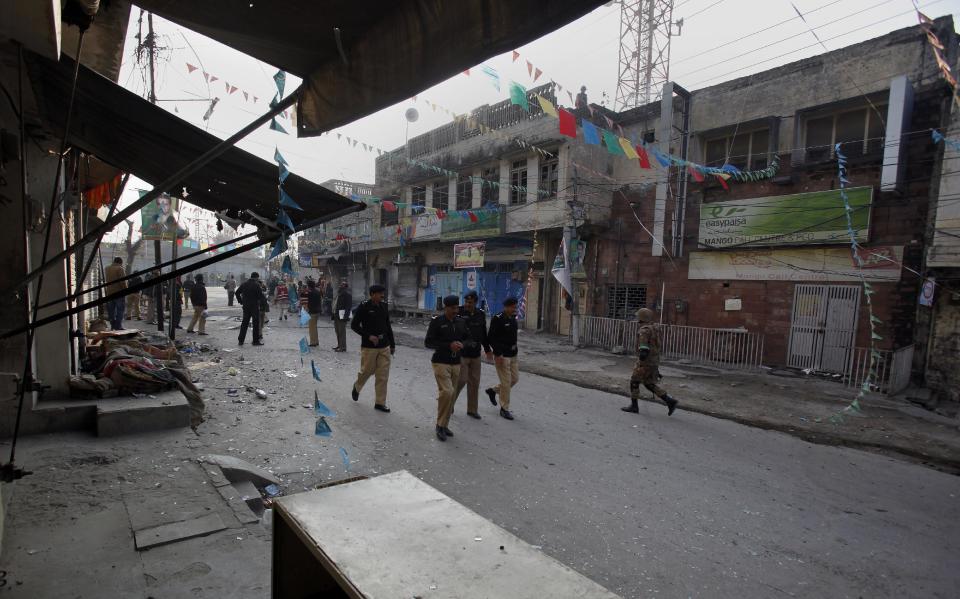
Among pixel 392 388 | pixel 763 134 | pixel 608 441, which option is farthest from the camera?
pixel 763 134

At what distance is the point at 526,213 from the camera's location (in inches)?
680

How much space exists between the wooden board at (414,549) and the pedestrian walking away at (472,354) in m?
4.22

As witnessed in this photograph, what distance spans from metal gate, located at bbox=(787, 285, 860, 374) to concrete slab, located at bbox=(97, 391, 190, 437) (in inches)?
507

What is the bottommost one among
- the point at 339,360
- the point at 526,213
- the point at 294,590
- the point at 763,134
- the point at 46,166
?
the point at 339,360

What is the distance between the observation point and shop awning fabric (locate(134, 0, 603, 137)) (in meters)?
1.78

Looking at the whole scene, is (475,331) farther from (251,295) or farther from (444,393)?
(251,295)

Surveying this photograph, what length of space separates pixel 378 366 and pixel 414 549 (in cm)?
534

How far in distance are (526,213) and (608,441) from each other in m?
12.5

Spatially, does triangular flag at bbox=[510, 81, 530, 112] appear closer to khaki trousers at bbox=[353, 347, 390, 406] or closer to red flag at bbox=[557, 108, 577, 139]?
red flag at bbox=[557, 108, 577, 139]

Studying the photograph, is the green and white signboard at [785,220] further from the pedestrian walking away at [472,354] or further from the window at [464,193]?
the window at [464,193]

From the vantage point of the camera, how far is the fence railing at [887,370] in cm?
927

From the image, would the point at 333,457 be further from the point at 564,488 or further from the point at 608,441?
the point at 608,441

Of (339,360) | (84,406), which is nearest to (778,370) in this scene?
(339,360)

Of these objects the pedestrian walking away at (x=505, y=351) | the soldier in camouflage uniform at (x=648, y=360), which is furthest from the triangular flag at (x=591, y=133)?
the pedestrian walking away at (x=505, y=351)
